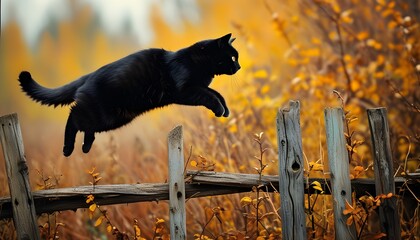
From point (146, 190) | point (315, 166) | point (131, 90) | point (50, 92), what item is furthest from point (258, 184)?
point (50, 92)

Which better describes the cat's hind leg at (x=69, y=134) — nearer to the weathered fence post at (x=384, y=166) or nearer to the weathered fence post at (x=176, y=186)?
the weathered fence post at (x=176, y=186)

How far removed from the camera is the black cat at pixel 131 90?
2850mm

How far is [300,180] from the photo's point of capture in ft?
9.95

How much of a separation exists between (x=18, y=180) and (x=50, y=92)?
52 centimetres

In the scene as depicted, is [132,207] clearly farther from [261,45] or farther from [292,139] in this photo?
[261,45]

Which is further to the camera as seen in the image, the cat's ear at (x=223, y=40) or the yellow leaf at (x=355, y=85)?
the yellow leaf at (x=355, y=85)

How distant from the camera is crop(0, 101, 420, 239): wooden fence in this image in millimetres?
3021

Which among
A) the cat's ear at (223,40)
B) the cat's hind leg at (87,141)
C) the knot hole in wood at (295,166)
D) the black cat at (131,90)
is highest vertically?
the cat's ear at (223,40)

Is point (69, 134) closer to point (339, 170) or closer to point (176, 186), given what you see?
point (176, 186)

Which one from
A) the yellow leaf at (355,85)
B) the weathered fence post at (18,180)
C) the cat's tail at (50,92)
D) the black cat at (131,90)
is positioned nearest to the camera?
the black cat at (131,90)

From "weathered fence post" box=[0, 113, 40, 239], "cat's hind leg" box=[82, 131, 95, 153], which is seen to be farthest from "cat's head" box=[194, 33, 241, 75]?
"weathered fence post" box=[0, 113, 40, 239]

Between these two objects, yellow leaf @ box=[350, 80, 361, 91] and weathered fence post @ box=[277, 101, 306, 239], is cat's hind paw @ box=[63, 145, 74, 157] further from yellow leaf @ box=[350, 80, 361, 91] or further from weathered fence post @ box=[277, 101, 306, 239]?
yellow leaf @ box=[350, 80, 361, 91]

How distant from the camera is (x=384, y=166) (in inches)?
121

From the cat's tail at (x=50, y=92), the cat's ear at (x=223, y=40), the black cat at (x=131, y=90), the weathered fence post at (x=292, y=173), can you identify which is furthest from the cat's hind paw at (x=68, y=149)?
the weathered fence post at (x=292, y=173)
